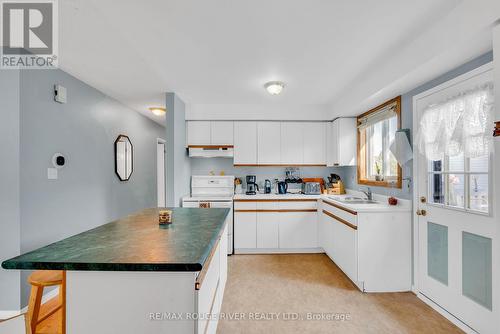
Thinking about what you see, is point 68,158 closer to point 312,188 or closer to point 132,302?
point 132,302

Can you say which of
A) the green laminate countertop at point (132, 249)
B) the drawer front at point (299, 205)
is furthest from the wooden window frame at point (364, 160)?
the green laminate countertop at point (132, 249)

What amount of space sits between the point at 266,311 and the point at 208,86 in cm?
267

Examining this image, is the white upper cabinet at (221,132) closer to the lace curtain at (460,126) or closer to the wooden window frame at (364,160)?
the wooden window frame at (364,160)

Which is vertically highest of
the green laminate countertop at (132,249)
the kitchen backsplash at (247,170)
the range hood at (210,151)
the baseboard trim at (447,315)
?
the range hood at (210,151)

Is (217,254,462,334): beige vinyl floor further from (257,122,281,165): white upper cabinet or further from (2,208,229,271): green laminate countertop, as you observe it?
(257,122,281,165): white upper cabinet

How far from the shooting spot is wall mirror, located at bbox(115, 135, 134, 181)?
3547mm

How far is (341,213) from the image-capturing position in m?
2.87

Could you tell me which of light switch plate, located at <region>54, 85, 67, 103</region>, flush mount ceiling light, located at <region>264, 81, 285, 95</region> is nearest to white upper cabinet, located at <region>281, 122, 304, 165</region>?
flush mount ceiling light, located at <region>264, 81, 285, 95</region>

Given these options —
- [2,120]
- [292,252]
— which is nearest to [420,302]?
[292,252]

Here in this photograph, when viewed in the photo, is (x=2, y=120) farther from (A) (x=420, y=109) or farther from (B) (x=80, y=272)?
(A) (x=420, y=109)

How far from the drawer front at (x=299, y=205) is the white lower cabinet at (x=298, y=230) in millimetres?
81

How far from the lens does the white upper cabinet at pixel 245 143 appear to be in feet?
12.8

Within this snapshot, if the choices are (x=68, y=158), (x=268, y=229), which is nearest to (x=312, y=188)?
(x=268, y=229)

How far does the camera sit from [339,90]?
10.5 feet
